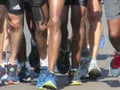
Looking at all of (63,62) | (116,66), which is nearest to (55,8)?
(116,66)

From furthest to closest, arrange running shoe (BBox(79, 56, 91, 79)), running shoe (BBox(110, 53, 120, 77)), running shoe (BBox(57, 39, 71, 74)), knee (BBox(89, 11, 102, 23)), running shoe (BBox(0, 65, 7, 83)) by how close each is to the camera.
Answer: knee (BBox(89, 11, 102, 23))
running shoe (BBox(57, 39, 71, 74))
running shoe (BBox(79, 56, 91, 79))
running shoe (BBox(0, 65, 7, 83))
running shoe (BBox(110, 53, 120, 77))

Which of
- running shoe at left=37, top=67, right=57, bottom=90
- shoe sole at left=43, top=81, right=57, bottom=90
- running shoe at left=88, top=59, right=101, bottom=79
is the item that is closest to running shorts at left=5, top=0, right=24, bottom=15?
running shoe at left=37, top=67, right=57, bottom=90

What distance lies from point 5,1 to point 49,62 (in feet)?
3.59

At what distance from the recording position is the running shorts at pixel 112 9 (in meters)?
7.20

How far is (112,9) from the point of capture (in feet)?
23.6

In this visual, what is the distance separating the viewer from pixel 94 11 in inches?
328

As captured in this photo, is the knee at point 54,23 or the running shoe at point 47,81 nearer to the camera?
the running shoe at point 47,81

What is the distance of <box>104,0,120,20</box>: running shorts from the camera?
720cm

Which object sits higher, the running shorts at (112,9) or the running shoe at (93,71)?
the running shorts at (112,9)

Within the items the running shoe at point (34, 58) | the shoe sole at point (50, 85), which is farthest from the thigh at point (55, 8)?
the running shoe at point (34, 58)

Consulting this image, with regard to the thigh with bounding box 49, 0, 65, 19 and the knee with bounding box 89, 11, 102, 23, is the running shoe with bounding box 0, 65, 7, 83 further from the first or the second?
the knee with bounding box 89, 11, 102, 23

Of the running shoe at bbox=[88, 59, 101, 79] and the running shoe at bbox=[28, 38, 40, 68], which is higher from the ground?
the running shoe at bbox=[28, 38, 40, 68]

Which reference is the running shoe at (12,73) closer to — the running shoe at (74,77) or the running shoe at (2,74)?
the running shoe at (2,74)

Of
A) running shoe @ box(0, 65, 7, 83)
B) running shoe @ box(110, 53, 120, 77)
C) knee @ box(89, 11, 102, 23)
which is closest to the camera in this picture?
running shoe @ box(110, 53, 120, 77)
